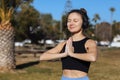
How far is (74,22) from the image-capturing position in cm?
396

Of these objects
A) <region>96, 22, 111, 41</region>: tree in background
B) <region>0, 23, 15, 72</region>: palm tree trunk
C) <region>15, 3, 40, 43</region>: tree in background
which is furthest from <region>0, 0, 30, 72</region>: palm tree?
<region>96, 22, 111, 41</region>: tree in background

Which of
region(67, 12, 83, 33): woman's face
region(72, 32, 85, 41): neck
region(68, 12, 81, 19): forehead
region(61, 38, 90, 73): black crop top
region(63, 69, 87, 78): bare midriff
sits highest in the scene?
region(68, 12, 81, 19): forehead

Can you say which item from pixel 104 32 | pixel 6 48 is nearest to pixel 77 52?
pixel 6 48

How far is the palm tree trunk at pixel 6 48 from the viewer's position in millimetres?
15883

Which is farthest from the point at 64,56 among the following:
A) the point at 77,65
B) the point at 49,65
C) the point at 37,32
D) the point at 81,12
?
the point at 37,32

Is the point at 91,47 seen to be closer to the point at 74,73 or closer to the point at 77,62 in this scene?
the point at 77,62

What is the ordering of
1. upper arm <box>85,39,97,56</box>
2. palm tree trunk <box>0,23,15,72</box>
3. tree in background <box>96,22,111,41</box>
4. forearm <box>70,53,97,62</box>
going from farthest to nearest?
tree in background <box>96,22,111,41</box>
palm tree trunk <box>0,23,15,72</box>
upper arm <box>85,39,97,56</box>
forearm <box>70,53,97,62</box>

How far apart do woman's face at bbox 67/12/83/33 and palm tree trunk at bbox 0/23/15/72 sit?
12.1 m

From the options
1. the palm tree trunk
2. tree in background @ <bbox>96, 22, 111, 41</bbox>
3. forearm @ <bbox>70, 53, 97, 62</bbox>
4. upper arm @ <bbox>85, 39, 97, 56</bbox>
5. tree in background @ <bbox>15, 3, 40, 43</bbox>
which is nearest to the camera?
forearm @ <bbox>70, 53, 97, 62</bbox>

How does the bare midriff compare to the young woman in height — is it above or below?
below

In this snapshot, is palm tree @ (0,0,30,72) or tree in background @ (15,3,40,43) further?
tree in background @ (15,3,40,43)

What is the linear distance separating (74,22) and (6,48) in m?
12.3

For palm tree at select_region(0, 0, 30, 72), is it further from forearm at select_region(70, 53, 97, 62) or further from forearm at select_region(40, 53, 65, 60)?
forearm at select_region(70, 53, 97, 62)

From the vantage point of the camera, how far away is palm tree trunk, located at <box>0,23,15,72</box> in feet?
52.1
